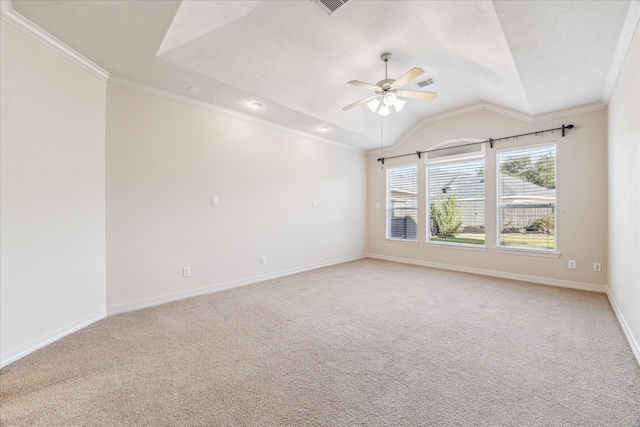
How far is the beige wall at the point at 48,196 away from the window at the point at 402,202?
5.38m

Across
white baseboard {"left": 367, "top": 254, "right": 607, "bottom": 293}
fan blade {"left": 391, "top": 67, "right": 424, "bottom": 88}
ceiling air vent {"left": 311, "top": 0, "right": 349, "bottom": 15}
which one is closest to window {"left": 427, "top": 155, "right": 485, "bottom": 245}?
white baseboard {"left": 367, "top": 254, "right": 607, "bottom": 293}

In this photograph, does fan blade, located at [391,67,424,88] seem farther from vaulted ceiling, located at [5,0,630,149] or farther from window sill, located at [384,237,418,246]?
window sill, located at [384,237,418,246]

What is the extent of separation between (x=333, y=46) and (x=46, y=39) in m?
2.76

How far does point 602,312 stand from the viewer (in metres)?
3.05

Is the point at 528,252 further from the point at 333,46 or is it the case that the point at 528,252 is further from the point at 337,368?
the point at 333,46

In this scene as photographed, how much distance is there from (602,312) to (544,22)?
3191 millimetres

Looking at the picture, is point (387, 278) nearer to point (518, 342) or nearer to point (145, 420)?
point (518, 342)

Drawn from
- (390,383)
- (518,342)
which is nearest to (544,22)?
(518,342)

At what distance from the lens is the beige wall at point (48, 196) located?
2.13m

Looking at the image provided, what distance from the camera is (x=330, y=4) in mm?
2566

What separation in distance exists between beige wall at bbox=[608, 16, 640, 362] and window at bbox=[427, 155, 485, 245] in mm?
1766

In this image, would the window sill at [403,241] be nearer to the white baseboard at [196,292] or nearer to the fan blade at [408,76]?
the white baseboard at [196,292]

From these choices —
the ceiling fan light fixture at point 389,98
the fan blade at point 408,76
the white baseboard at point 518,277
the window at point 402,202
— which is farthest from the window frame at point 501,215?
the fan blade at point 408,76

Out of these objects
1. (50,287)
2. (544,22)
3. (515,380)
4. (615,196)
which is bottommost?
(515,380)
